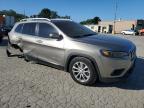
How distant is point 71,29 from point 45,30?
2.68ft

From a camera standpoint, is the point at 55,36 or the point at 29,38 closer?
the point at 55,36

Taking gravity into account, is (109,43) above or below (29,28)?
below

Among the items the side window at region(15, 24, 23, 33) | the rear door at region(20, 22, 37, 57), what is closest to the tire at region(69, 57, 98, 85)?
the rear door at region(20, 22, 37, 57)

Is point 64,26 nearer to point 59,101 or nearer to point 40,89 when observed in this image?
point 40,89

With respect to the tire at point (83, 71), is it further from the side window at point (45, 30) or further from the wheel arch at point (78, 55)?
the side window at point (45, 30)

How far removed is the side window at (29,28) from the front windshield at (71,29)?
0.93m

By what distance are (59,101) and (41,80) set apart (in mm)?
1783

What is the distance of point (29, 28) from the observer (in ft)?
29.0

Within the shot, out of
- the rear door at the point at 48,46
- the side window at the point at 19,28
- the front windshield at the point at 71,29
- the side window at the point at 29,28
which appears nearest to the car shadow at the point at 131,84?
the rear door at the point at 48,46

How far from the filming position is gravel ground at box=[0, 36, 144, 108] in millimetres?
5488

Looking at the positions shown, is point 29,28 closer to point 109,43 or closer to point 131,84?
point 109,43

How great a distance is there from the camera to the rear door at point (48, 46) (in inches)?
290

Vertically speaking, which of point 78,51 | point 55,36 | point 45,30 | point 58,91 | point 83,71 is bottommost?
point 58,91

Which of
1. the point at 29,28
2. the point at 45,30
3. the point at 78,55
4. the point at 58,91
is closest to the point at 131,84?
the point at 78,55
